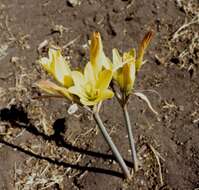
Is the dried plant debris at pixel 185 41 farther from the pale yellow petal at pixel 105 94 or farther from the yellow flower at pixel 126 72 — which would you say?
the pale yellow petal at pixel 105 94

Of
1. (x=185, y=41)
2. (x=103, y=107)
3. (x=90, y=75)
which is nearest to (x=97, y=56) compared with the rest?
(x=90, y=75)

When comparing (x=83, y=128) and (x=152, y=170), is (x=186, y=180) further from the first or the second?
(x=83, y=128)

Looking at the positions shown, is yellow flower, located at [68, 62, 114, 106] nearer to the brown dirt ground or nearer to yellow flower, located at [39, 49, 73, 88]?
yellow flower, located at [39, 49, 73, 88]

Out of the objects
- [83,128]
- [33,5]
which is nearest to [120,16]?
[33,5]

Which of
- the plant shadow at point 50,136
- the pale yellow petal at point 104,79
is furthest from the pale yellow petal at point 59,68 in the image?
the plant shadow at point 50,136

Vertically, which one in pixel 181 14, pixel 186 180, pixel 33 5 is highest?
pixel 33 5

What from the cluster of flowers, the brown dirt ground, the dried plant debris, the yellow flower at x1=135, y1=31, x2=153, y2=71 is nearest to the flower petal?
the cluster of flowers
